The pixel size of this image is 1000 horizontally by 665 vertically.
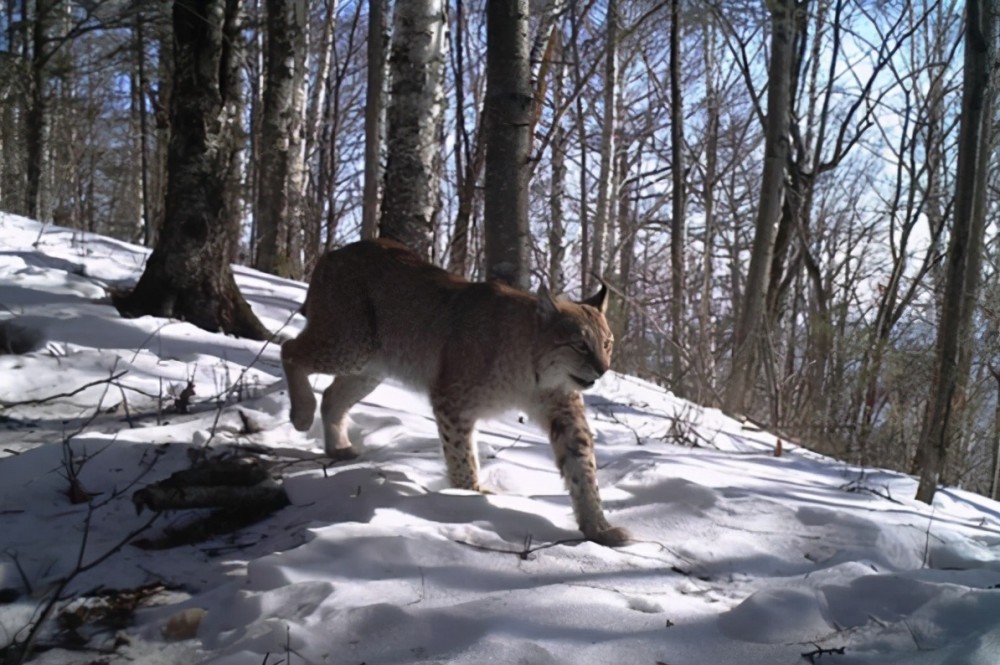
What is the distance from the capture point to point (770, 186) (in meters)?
8.07

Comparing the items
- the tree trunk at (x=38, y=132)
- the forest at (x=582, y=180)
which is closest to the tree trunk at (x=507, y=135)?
the forest at (x=582, y=180)

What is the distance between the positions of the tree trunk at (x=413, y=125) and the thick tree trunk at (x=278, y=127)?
18.2 feet

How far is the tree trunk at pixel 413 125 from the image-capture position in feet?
18.8

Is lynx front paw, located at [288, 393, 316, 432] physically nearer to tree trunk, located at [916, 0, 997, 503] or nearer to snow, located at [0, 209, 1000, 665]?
snow, located at [0, 209, 1000, 665]

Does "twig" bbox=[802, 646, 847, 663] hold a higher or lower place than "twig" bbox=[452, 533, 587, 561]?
higher

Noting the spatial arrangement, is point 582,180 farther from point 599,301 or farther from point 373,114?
point 599,301

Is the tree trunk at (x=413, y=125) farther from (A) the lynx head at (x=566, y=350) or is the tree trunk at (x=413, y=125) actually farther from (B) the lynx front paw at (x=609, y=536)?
(B) the lynx front paw at (x=609, y=536)

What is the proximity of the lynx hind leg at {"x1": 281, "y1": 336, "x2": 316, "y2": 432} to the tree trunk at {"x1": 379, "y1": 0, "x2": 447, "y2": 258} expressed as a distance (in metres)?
1.65

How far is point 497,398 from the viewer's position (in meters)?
3.77

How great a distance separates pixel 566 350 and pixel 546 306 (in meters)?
0.28

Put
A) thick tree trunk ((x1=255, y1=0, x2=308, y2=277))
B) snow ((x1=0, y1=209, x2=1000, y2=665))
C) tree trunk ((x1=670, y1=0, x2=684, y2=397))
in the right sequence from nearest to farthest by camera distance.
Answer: snow ((x1=0, y1=209, x2=1000, y2=665))
tree trunk ((x1=670, y1=0, x2=684, y2=397))
thick tree trunk ((x1=255, y1=0, x2=308, y2=277))

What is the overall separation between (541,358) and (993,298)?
3.89 m

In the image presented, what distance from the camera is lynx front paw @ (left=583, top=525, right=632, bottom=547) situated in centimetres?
290

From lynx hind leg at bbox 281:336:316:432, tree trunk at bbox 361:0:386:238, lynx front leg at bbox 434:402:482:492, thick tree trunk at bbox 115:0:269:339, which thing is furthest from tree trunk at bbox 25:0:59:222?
lynx front leg at bbox 434:402:482:492
